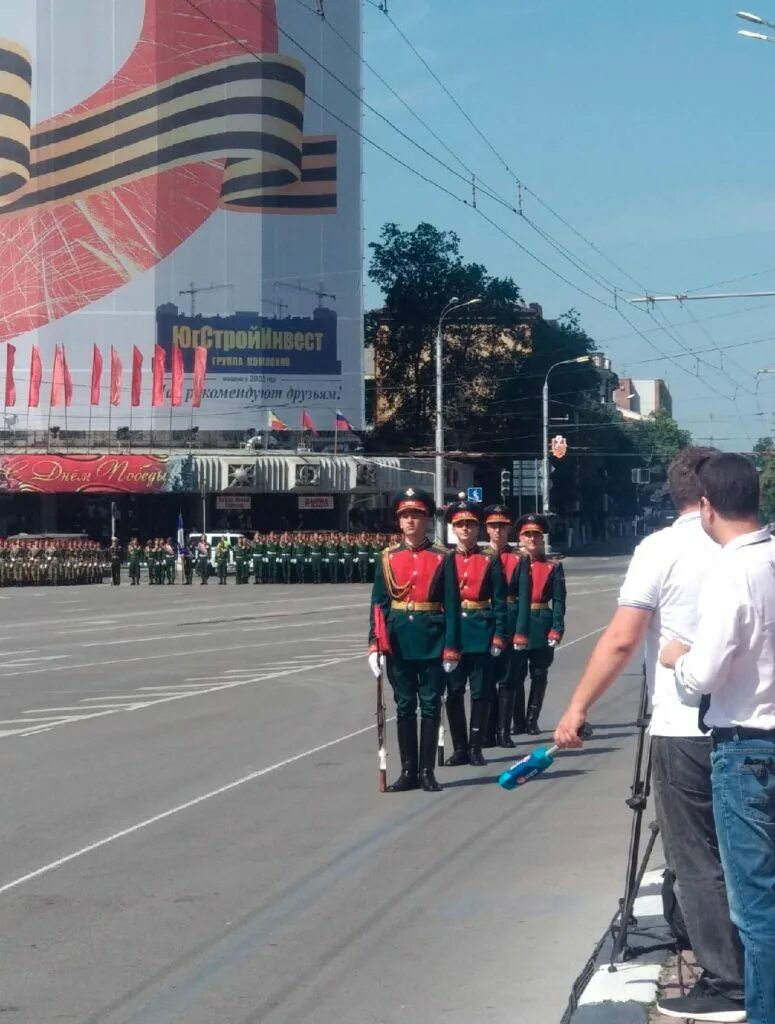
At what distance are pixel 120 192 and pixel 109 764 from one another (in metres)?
56.5

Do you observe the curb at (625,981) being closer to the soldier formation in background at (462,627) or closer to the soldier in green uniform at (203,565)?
the soldier formation in background at (462,627)

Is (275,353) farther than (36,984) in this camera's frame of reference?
Yes

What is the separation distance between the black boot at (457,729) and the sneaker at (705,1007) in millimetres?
6135

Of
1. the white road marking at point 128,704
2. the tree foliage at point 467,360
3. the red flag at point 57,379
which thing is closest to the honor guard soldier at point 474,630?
the white road marking at point 128,704

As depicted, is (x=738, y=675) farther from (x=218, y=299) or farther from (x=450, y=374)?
(x=450, y=374)

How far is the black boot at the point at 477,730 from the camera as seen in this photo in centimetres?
1153

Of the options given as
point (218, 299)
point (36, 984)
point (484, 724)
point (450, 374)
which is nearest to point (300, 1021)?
point (36, 984)

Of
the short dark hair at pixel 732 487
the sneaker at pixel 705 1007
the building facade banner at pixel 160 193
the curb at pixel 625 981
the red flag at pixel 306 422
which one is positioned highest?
the building facade banner at pixel 160 193

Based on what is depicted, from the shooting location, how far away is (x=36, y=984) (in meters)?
6.09

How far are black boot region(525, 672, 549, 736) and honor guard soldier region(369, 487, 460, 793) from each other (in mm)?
3052

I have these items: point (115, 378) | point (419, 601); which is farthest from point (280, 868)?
point (115, 378)

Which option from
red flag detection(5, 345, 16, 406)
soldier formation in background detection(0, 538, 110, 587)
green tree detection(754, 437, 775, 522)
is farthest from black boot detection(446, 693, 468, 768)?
red flag detection(5, 345, 16, 406)

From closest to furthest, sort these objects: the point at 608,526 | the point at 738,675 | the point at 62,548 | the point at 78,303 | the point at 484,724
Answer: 1. the point at 738,675
2. the point at 484,724
3. the point at 62,548
4. the point at 78,303
5. the point at 608,526

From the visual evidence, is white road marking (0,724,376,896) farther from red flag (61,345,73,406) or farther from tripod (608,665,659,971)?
red flag (61,345,73,406)
